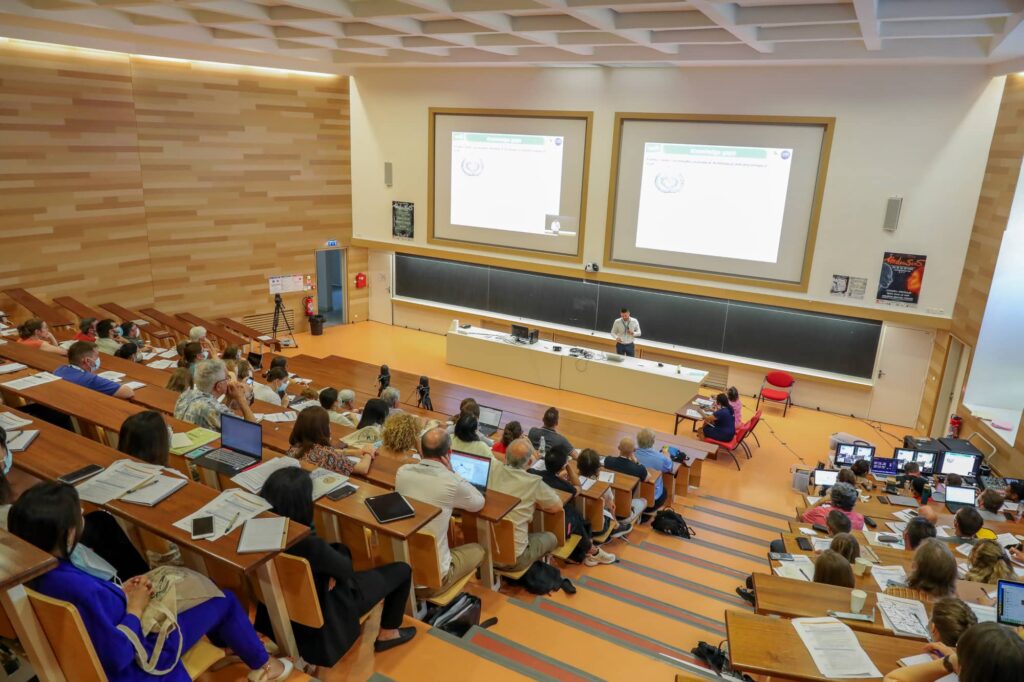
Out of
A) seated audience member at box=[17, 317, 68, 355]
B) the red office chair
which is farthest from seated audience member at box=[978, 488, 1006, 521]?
seated audience member at box=[17, 317, 68, 355]

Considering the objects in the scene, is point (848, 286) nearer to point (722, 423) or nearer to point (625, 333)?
point (722, 423)

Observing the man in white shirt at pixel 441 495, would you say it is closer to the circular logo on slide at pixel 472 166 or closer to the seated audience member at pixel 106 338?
the seated audience member at pixel 106 338

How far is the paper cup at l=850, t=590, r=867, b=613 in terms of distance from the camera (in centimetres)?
354

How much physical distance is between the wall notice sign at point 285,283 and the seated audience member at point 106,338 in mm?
4721

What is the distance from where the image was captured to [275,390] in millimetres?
7348

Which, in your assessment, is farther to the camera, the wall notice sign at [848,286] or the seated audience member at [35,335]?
the wall notice sign at [848,286]

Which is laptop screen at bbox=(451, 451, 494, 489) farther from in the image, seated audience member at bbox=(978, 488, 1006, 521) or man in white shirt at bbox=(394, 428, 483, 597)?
seated audience member at bbox=(978, 488, 1006, 521)

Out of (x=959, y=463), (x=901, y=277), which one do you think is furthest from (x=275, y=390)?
(x=901, y=277)

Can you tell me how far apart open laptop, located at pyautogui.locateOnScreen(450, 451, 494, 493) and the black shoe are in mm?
1215

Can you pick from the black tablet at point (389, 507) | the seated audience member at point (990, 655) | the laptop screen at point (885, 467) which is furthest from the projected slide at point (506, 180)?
the seated audience member at point (990, 655)

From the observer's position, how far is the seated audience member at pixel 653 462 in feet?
23.8

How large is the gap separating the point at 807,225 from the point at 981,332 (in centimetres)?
295

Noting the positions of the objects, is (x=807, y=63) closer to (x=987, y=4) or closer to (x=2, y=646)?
(x=987, y=4)

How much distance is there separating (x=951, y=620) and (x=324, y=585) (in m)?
2.95
